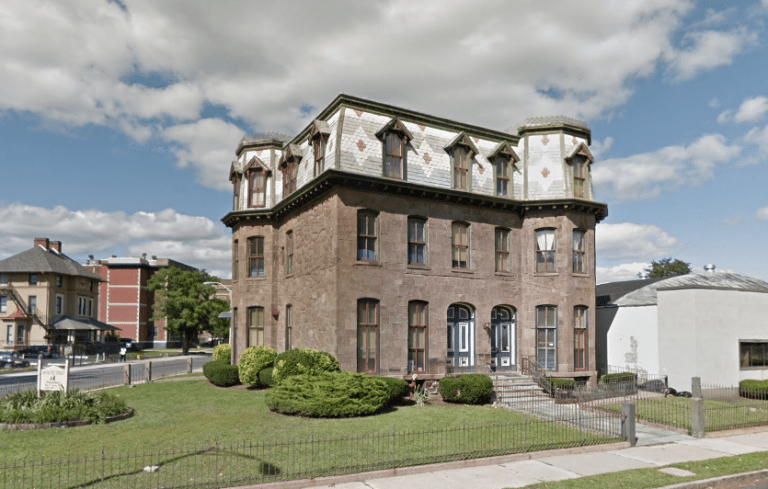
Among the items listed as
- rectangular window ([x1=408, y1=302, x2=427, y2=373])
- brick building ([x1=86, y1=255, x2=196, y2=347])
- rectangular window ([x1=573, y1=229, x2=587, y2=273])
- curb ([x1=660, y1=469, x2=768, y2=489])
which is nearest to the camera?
curb ([x1=660, y1=469, x2=768, y2=489])

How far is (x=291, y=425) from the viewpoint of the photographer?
1616 cm

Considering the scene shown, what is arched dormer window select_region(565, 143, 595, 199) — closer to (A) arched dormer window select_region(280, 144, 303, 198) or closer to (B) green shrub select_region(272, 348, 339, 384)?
(A) arched dormer window select_region(280, 144, 303, 198)

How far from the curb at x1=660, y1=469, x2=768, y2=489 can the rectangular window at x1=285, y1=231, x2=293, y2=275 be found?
754 inches

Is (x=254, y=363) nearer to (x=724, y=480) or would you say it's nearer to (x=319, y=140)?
(x=319, y=140)

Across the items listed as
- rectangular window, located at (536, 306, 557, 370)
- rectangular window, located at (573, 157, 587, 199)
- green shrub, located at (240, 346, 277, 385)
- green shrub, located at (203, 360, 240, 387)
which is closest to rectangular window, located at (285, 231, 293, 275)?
green shrub, located at (240, 346, 277, 385)

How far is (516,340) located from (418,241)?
23.6ft

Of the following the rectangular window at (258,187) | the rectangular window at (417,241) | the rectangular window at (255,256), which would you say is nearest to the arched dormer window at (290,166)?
the rectangular window at (258,187)

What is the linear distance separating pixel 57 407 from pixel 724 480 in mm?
17927

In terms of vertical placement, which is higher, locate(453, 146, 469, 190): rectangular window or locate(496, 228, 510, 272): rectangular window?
locate(453, 146, 469, 190): rectangular window

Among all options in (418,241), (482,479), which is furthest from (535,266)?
(482,479)

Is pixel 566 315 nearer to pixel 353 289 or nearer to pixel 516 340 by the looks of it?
pixel 516 340

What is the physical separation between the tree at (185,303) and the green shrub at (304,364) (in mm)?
44307

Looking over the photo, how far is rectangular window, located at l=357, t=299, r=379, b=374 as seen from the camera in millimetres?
21966

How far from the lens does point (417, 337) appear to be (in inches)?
922
